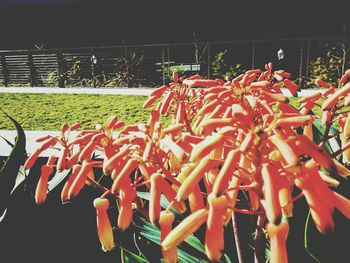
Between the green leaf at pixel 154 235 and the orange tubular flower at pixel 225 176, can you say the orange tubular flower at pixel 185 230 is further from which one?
the green leaf at pixel 154 235

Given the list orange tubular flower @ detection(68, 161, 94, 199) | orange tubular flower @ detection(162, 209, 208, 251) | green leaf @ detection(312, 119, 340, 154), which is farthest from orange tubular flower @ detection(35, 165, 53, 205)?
green leaf @ detection(312, 119, 340, 154)

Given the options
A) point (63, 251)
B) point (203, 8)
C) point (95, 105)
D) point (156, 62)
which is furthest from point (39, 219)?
point (203, 8)

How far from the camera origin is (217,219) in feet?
2.13

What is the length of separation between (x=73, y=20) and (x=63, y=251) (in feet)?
41.9

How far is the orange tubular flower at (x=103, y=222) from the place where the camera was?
878 millimetres

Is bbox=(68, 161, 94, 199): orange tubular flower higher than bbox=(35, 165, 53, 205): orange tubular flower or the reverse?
higher

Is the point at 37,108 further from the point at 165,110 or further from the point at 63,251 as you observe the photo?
the point at 165,110

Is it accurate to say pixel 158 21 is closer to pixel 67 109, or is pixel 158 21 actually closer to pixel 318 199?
pixel 67 109

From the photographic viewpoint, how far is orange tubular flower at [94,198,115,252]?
878 mm

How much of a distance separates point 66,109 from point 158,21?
6.94 meters

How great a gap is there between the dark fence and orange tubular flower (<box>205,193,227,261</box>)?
10.3 metres

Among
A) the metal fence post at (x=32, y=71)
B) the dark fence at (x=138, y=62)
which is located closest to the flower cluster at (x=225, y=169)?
the dark fence at (x=138, y=62)

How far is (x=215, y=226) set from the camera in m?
0.65

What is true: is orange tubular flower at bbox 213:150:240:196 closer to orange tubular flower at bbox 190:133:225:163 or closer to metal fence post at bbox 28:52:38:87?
orange tubular flower at bbox 190:133:225:163
